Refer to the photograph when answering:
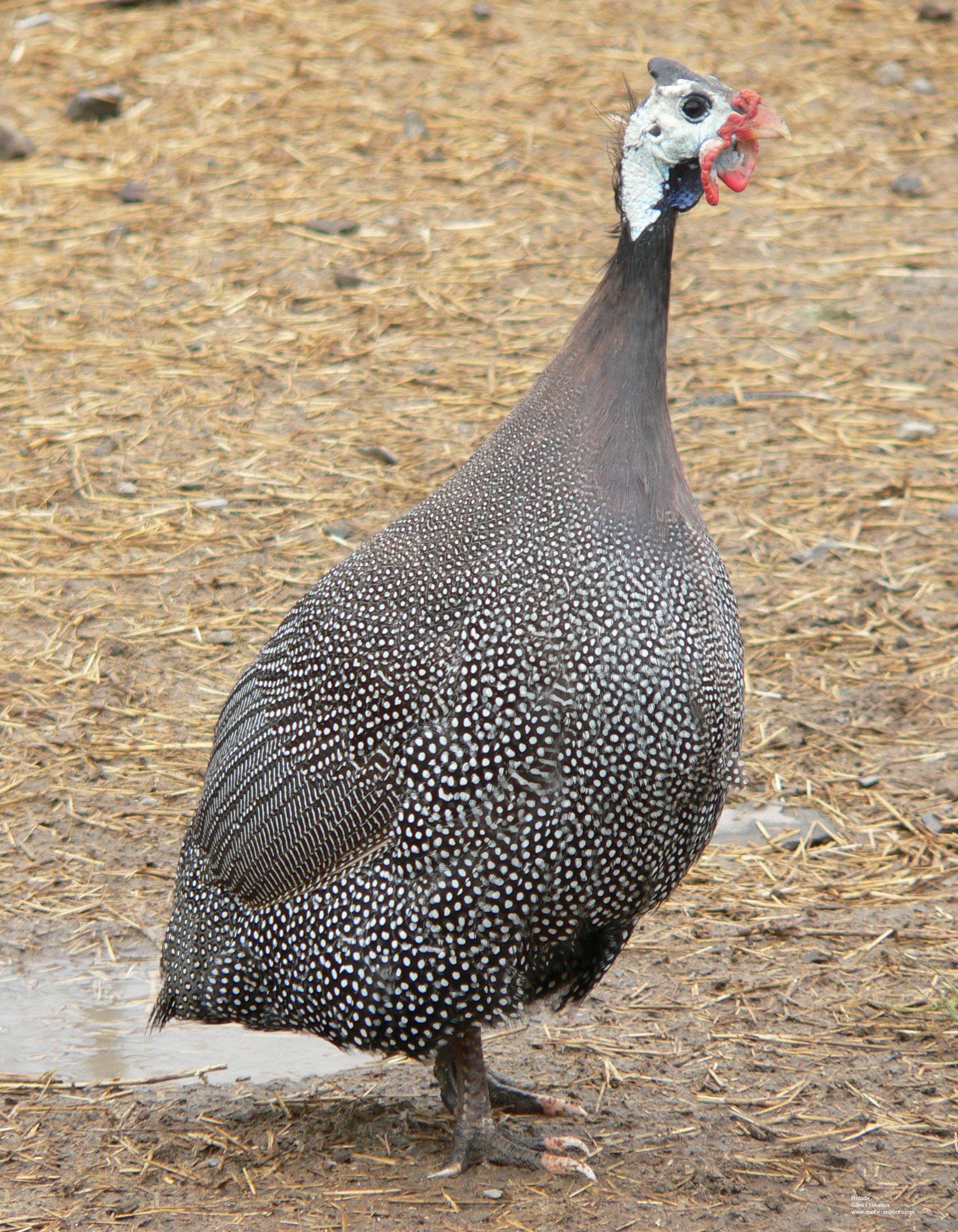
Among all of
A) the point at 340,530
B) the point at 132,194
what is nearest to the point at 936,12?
the point at 132,194

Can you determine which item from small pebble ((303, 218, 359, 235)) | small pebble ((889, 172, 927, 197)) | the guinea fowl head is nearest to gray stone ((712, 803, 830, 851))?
the guinea fowl head

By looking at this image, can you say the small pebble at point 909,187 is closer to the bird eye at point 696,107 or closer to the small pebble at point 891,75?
the small pebble at point 891,75

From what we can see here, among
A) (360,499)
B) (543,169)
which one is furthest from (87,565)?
(543,169)

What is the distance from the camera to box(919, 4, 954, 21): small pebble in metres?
9.70

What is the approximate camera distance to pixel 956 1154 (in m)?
3.41

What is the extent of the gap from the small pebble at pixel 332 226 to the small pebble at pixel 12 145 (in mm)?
1703

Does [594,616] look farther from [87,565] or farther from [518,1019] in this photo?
[87,565]

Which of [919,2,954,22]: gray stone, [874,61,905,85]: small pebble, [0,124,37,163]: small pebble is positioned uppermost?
[919,2,954,22]: gray stone

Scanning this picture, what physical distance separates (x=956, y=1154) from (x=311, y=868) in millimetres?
1477

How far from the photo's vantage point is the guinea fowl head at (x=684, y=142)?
3.16m

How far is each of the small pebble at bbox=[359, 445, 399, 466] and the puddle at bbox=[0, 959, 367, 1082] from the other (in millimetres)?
2659

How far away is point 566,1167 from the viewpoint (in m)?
3.42

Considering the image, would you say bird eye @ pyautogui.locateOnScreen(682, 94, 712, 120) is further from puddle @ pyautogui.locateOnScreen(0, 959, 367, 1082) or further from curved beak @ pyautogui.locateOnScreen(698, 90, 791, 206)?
puddle @ pyautogui.locateOnScreen(0, 959, 367, 1082)

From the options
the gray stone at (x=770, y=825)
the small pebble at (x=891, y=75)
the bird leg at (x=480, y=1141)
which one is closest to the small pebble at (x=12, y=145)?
the small pebble at (x=891, y=75)
